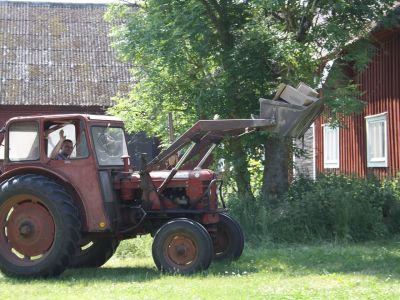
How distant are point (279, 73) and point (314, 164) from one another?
27.0ft

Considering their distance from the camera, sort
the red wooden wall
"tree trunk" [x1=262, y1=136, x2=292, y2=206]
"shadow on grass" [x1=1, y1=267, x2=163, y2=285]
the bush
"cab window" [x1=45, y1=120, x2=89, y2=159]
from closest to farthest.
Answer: "shadow on grass" [x1=1, y1=267, x2=163, y2=285], "cab window" [x1=45, y1=120, x2=89, y2=159], the bush, "tree trunk" [x1=262, y1=136, x2=292, y2=206], the red wooden wall

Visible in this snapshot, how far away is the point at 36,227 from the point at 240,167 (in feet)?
20.9

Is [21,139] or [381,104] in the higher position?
[381,104]

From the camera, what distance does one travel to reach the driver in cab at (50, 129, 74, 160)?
9727mm

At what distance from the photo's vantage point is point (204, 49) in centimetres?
1435

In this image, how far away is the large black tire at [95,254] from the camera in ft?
34.7

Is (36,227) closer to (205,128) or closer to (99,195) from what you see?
(99,195)

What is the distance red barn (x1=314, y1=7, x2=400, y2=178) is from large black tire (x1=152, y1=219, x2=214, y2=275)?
6830 mm

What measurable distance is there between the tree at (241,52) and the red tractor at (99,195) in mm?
4088

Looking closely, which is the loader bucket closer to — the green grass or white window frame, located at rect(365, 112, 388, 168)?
the green grass

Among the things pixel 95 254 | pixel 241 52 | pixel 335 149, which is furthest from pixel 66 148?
pixel 335 149

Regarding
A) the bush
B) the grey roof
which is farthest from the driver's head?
the grey roof

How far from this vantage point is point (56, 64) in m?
26.8

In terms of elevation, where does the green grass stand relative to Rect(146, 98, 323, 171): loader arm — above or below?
below
